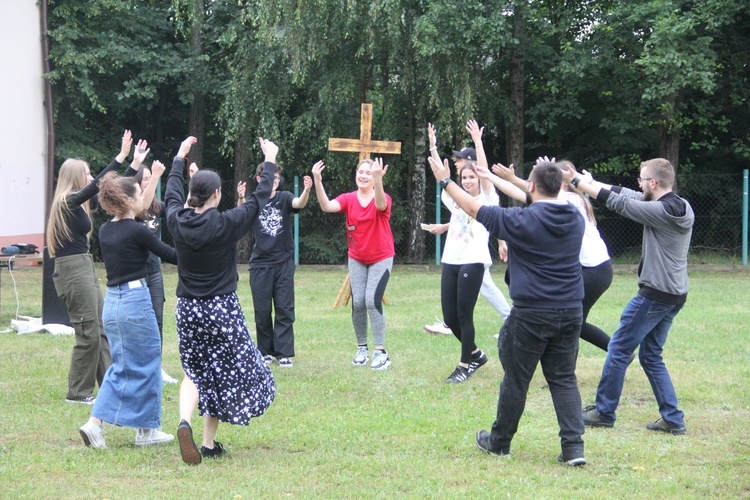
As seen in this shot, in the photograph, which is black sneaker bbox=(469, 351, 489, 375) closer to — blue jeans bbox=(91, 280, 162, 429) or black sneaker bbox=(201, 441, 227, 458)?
black sneaker bbox=(201, 441, 227, 458)

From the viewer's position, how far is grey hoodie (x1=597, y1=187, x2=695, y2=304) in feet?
18.5

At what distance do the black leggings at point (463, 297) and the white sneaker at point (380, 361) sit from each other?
78 centimetres

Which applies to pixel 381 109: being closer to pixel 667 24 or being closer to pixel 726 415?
pixel 667 24

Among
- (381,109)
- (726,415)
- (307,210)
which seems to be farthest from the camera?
(307,210)

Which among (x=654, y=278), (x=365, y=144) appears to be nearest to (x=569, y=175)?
(x=654, y=278)

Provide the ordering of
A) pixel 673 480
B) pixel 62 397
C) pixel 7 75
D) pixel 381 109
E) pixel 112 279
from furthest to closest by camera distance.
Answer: pixel 381 109
pixel 7 75
pixel 62 397
pixel 112 279
pixel 673 480

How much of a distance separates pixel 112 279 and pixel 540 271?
2.61 meters

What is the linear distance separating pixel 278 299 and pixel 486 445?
3.37 metres

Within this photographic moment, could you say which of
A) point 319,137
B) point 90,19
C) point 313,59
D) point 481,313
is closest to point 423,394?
point 481,313

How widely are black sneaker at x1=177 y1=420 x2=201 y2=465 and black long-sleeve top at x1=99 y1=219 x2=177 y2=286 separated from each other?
1.03m

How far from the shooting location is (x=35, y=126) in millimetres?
11695

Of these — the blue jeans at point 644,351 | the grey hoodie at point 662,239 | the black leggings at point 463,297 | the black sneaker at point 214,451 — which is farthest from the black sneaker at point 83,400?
the grey hoodie at point 662,239

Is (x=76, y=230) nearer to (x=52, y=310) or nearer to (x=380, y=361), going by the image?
(x=380, y=361)

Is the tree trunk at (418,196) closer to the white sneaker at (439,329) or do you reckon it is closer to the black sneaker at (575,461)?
the white sneaker at (439,329)
